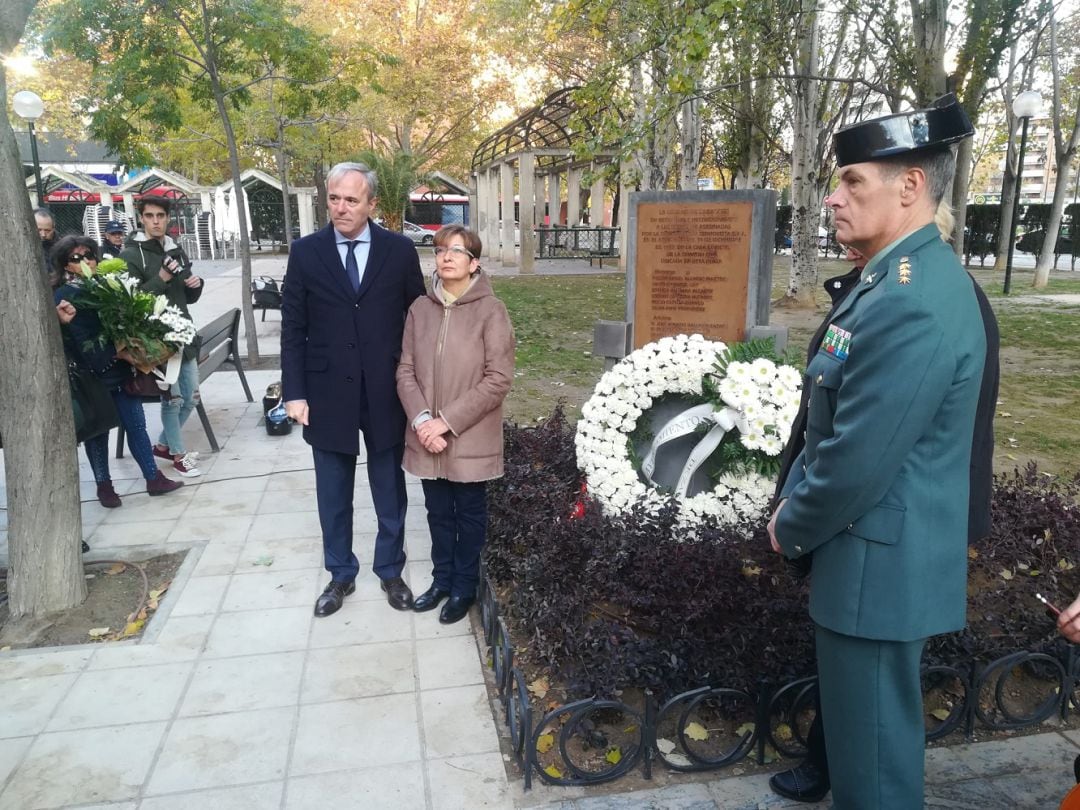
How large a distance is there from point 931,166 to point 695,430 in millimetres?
2224

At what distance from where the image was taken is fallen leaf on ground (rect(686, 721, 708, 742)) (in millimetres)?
3027

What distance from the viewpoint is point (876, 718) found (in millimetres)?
1984

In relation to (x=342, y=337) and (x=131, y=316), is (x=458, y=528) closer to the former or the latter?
(x=342, y=337)

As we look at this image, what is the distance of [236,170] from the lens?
9688 millimetres

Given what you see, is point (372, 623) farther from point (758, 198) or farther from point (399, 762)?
point (758, 198)

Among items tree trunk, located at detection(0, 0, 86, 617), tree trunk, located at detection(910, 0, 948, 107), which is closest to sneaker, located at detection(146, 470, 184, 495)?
tree trunk, located at detection(0, 0, 86, 617)

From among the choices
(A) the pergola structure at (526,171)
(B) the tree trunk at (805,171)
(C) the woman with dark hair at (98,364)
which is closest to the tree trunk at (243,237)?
(C) the woman with dark hair at (98,364)

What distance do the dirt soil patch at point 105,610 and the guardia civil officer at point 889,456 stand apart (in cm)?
323

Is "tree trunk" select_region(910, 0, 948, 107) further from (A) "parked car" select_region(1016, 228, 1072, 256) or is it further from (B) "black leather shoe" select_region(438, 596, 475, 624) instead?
(A) "parked car" select_region(1016, 228, 1072, 256)

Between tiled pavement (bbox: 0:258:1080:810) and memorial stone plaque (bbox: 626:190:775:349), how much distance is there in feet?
7.26

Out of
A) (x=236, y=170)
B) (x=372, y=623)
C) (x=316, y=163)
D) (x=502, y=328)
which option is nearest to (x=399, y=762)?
(x=372, y=623)

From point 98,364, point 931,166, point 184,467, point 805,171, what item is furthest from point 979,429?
point 805,171

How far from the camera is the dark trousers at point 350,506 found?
3938 millimetres

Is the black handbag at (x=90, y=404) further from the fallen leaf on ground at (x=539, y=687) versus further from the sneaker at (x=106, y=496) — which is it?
the fallen leaf on ground at (x=539, y=687)
